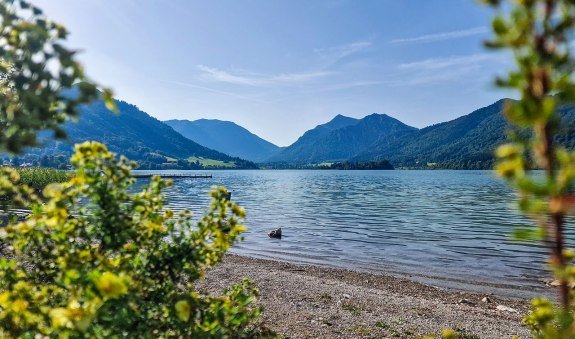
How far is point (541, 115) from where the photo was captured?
1.38 metres

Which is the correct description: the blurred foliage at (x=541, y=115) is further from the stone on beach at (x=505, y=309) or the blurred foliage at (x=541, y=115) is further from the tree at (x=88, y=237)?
the stone on beach at (x=505, y=309)

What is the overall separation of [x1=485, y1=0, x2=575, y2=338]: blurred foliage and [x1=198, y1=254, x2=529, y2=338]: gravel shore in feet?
37.8

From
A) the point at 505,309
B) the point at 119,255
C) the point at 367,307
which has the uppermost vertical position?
the point at 119,255

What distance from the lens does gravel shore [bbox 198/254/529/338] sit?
1328cm

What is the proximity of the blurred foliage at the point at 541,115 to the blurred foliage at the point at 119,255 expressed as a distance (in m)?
2.77

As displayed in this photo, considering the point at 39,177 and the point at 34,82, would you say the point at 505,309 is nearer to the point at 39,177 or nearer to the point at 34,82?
the point at 34,82

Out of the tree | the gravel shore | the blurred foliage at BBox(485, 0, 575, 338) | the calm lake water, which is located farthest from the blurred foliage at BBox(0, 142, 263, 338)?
the calm lake water

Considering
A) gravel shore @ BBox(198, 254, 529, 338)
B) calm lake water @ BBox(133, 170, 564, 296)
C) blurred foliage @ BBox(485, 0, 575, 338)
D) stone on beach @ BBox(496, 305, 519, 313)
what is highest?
blurred foliage @ BBox(485, 0, 575, 338)

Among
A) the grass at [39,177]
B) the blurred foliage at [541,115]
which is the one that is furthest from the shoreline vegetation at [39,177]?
the blurred foliage at [541,115]

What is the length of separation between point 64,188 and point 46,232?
0.65m

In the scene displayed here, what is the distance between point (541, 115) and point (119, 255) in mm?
3784

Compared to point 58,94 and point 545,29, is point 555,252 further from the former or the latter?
point 58,94

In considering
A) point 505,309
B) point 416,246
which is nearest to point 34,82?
point 505,309

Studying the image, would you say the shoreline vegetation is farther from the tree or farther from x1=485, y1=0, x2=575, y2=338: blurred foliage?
x1=485, y1=0, x2=575, y2=338: blurred foliage
